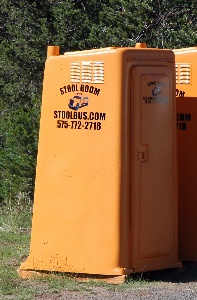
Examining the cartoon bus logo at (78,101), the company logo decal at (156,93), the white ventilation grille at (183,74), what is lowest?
the cartoon bus logo at (78,101)

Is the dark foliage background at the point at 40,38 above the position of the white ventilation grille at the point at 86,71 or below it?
above

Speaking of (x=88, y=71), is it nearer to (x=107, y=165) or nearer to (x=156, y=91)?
(x=156, y=91)

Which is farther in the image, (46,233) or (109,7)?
(109,7)

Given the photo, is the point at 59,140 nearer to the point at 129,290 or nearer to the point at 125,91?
the point at 125,91

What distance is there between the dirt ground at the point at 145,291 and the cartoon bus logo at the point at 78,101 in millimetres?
1548

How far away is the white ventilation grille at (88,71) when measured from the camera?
696 cm

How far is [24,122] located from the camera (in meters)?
11.3

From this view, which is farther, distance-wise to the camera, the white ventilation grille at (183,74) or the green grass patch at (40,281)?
the white ventilation grille at (183,74)

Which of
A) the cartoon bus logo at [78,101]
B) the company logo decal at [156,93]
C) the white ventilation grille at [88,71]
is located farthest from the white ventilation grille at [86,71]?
the company logo decal at [156,93]

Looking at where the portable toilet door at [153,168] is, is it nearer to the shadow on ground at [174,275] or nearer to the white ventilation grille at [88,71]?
the shadow on ground at [174,275]

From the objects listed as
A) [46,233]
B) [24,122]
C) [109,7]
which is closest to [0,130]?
Answer: [24,122]

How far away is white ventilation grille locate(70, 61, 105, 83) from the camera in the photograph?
22.8 ft

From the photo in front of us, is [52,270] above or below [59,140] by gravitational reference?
below

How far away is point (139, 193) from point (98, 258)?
658mm
